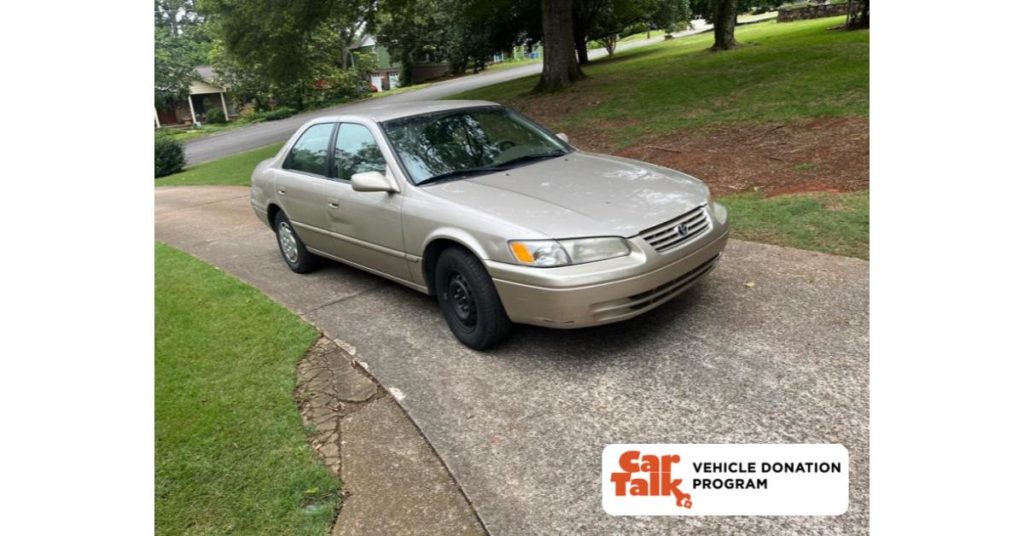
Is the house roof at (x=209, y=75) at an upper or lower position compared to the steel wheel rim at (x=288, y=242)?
upper

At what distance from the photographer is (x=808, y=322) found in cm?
342

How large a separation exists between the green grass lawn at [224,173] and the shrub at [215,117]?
52.8 ft

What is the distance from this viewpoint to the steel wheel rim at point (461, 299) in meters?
3.50

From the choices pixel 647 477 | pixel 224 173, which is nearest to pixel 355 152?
pixel 647 477

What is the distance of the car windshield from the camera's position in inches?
155

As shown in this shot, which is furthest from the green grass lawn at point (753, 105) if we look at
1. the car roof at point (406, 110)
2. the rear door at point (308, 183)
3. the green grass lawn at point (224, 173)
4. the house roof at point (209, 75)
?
the house roof at point (209, 75)

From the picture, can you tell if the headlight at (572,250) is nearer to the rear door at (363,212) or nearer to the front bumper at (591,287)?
the front bumper at (591,287)

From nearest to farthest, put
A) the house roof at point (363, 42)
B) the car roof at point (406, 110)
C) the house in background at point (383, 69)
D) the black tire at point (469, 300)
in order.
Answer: the black tire at point (469, 300), the car roof at point (406, 110), the house roof at point (363, 42), the house in background at point (383, 69)

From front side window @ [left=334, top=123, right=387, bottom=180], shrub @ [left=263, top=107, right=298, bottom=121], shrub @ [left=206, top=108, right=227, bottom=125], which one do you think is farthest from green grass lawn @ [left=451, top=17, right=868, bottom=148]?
shrub @ [left=206, top=108, right=227, bottom=125]

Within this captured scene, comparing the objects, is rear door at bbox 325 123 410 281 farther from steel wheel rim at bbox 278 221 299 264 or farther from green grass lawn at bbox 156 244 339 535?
steel wheel rim at bbox 278 221 299 264

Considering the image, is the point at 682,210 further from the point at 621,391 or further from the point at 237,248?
the point at 237,248

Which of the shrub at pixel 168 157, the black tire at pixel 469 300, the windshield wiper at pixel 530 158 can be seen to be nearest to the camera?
the black tire at pixel 469 300
